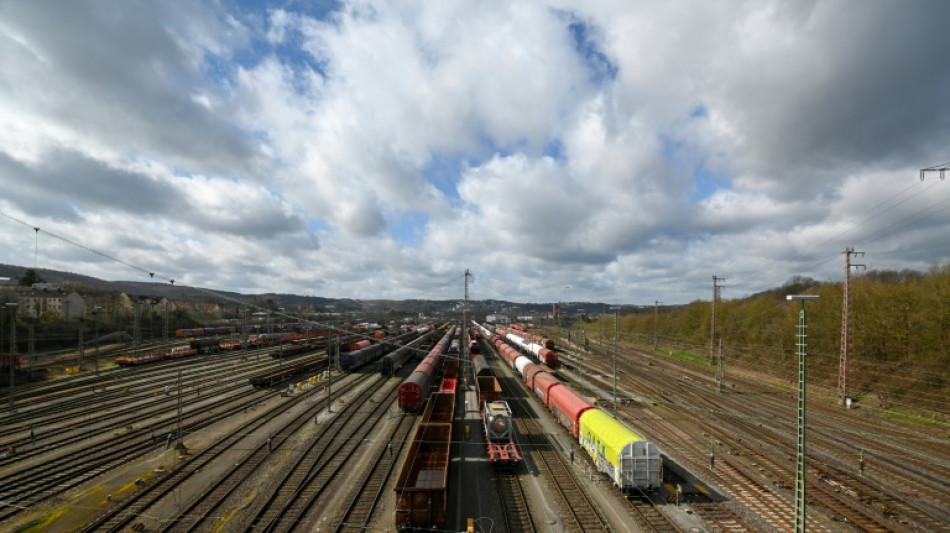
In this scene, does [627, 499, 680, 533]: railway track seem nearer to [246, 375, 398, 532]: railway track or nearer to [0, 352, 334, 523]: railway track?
[246, 375, 398, 532]: railway track

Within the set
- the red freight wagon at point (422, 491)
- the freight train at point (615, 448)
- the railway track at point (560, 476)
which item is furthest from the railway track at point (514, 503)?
the freight train at point (615, 448)

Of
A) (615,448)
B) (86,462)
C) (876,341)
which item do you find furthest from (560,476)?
(876,341)

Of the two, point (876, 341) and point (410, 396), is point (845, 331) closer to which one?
point (876, 341)

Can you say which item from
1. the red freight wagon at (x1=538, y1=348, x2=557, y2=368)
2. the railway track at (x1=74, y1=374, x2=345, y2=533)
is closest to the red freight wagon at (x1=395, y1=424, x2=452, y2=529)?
the railway track at (x1=74, y1=374, x2=345, y2=533)

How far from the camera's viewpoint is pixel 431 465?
2317 cm

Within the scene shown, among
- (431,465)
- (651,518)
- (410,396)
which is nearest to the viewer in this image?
(651,518)

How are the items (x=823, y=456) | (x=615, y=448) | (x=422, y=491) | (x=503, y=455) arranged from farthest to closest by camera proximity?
(x=823, y=456) → (x=503, y=455) → (x=615, y=448) → (x=422, y=491)

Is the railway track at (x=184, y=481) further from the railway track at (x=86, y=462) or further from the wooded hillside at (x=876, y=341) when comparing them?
the wooded hillside at (x=876, y=341)

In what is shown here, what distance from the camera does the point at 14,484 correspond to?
22188 mm

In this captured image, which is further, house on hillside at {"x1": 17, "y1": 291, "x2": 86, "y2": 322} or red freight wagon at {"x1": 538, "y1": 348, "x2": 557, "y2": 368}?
house on hillside at {"x1": 17, "y1": 291, "x2": 86, "y2": 322}

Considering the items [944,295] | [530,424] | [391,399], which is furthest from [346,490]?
[944,295]

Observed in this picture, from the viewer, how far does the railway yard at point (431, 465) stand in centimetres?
1856

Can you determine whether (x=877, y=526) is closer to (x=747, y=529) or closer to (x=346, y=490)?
(x=747, y=529)

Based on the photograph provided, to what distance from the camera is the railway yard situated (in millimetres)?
18562
